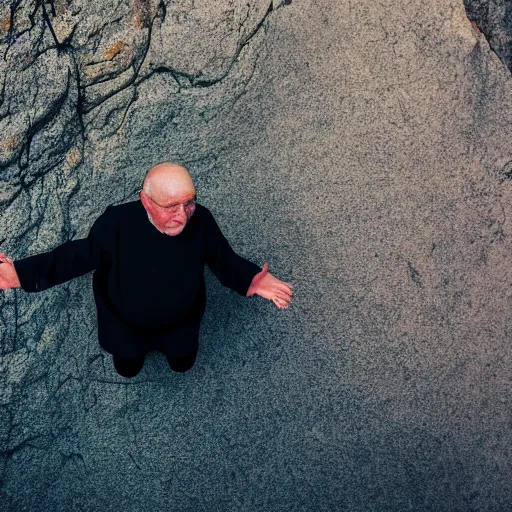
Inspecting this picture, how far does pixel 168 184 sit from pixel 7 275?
59cm

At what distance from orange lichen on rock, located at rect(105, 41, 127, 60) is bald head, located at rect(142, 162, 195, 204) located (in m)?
0.70

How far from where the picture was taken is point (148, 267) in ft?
7.11

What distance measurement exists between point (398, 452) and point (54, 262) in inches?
57.2

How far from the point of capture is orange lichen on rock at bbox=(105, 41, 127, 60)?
2471 millimetres

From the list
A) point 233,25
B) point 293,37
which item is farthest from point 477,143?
point 233,25

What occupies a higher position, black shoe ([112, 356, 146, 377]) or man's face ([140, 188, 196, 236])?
man's face ([140, 188, 196, 236])

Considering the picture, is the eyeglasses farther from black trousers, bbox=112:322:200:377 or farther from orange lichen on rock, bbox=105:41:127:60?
orange lichen on rock, bbox=105:41:127:60

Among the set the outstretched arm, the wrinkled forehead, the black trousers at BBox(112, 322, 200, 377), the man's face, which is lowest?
the black trousers at BBox(112, 322, 200, 377)

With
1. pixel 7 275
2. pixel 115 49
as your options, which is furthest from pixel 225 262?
pixel 115 49

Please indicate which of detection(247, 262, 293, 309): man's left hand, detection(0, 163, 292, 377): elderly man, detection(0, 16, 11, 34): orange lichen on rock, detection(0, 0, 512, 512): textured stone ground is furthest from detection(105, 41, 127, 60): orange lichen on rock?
detection(247, 262, 293, 309): man's left hand

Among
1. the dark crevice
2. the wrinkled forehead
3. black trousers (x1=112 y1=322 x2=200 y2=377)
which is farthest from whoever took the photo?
the dark crevice

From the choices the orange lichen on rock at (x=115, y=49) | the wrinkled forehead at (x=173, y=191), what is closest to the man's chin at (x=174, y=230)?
the wrinkled forehead at (x=173, y=191)

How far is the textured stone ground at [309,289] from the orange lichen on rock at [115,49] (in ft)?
0.29

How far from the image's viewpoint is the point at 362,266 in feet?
8.75
